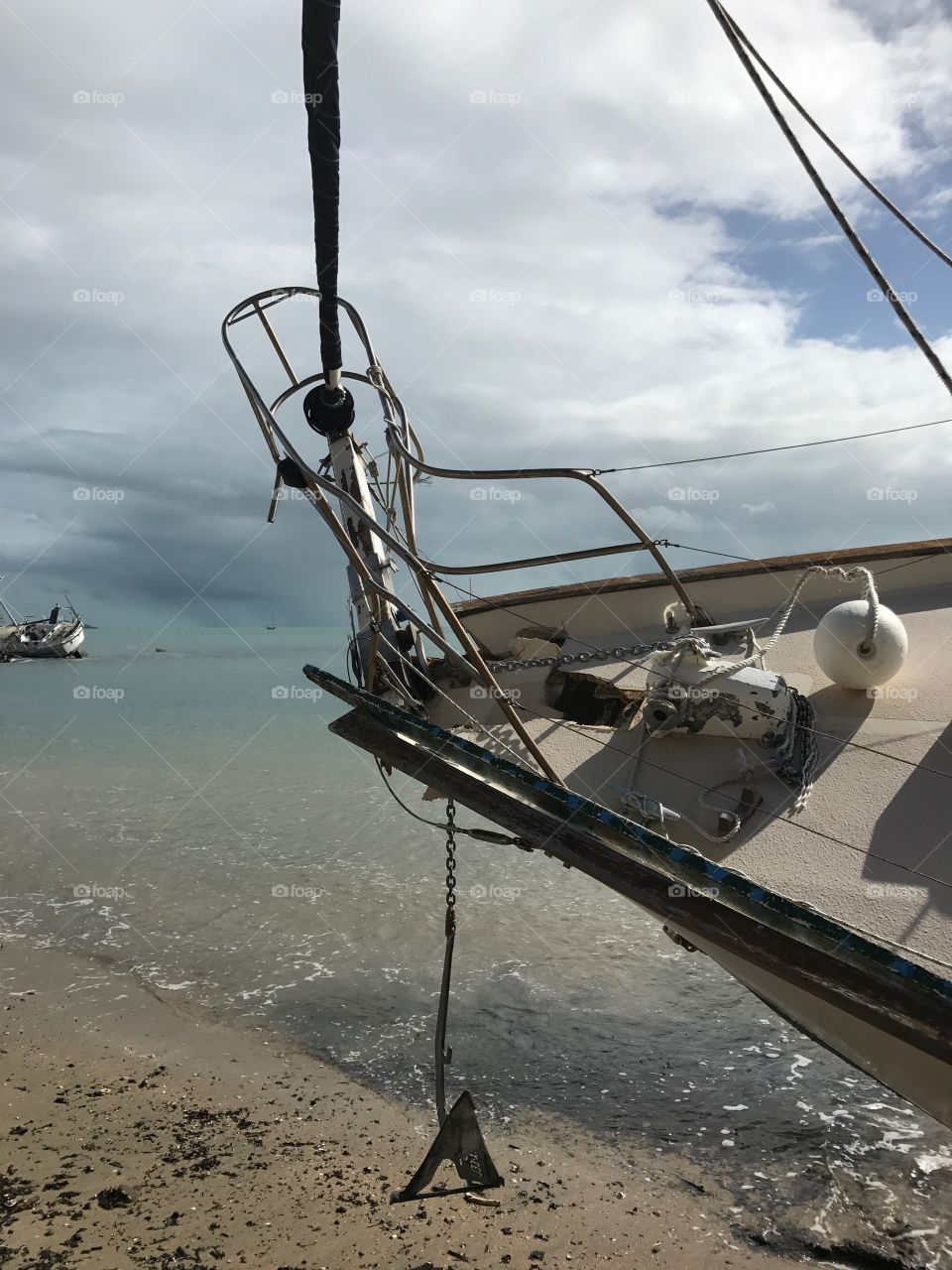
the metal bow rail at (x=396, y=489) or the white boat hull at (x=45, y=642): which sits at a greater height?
the metal bow rail at (x=396, y=489)

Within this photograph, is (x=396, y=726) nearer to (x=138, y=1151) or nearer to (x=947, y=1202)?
(x=138, y=1151)

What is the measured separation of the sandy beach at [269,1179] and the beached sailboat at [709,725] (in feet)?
4.74

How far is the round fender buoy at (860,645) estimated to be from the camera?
4.68 metres

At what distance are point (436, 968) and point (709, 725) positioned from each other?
5167mm

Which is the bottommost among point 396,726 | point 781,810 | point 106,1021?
point 106,1021

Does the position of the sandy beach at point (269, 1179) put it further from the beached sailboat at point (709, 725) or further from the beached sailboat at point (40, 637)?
the beached sailboat at point (40, 637)

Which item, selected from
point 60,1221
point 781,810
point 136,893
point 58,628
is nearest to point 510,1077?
point 60,1221

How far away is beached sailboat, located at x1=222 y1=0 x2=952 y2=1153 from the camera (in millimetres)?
3123

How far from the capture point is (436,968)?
867 centimetres

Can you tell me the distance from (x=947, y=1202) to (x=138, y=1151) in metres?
4.78

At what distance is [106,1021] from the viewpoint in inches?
287

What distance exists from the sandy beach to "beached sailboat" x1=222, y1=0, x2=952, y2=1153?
1.44 meters

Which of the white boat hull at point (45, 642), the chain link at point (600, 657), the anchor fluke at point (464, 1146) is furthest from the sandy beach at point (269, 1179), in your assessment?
the white boat hull at point (45, 642)

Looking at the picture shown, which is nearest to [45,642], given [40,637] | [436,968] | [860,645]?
[40,637]
